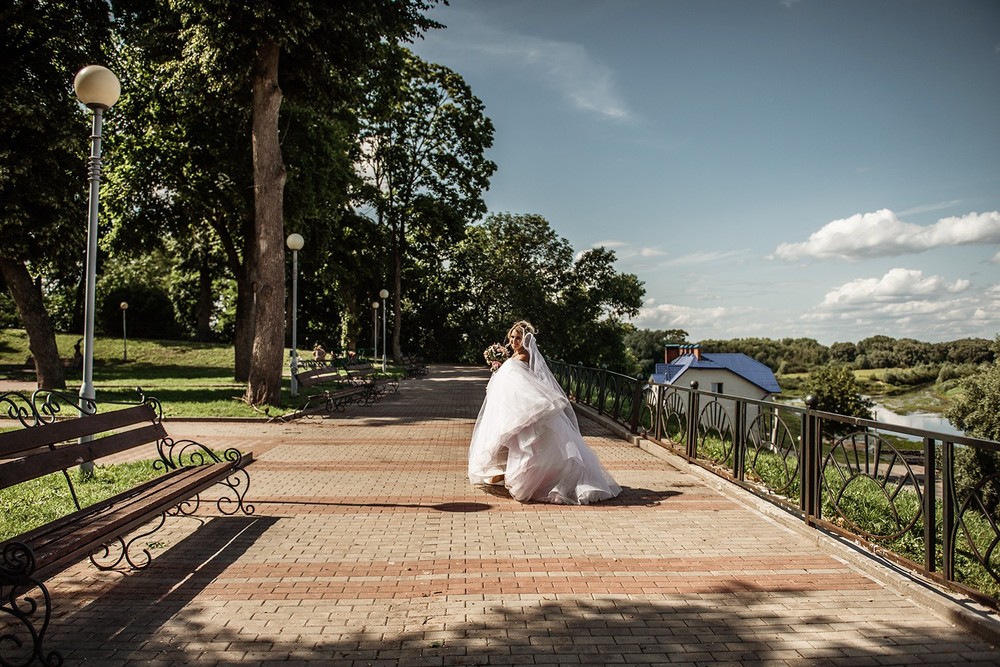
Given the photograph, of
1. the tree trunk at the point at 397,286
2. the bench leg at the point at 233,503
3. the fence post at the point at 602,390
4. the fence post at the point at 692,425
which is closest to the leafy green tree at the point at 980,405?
the fence post at the point at 602,390

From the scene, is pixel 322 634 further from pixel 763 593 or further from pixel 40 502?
pixel 40 502

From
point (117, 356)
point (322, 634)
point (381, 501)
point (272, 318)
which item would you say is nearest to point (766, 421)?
point (381, 501)

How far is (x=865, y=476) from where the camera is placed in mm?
5168

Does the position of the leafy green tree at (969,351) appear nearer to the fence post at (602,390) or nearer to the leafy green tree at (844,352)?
the leafy green tree at (844,352)

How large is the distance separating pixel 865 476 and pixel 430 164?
34179mm

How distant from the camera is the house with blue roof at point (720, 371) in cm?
4166

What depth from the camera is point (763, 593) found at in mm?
4363

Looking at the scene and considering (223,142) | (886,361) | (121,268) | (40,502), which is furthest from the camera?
(886,361)

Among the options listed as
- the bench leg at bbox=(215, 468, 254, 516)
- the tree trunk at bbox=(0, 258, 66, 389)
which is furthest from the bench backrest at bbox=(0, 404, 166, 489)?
the tree trunk at bbox=(0, 258, 66, 389)

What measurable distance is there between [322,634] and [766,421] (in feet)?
16.6

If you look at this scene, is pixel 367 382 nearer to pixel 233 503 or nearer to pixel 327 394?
pixel 327 394

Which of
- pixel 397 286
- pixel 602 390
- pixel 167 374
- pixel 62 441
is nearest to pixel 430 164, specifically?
pixel 397 286

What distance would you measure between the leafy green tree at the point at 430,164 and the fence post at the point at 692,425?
1106 inches

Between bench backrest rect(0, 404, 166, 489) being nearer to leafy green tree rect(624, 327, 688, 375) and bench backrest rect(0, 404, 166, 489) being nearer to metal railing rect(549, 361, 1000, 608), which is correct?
metal railing rect(549, 361, 1000, 608)
